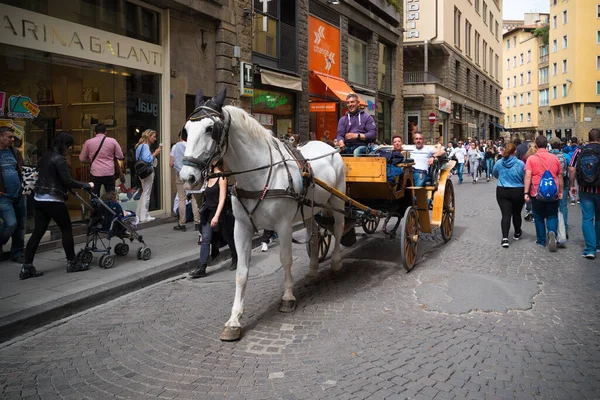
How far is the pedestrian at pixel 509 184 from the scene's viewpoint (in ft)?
29.3

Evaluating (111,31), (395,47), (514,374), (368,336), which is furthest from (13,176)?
(395,47)

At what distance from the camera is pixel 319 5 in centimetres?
1802

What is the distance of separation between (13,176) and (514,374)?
22.6 ft

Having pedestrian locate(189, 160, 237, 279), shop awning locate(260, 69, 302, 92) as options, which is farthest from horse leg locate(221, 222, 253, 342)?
shop awning locate(260, 69, 302, 92)

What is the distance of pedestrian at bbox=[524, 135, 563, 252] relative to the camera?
27.7 feet

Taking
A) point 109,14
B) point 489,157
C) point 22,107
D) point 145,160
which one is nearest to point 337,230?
point 145,160

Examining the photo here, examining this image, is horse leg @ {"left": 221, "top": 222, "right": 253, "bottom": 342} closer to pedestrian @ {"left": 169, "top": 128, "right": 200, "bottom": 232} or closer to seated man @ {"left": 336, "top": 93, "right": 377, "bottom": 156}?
seated man @ {"left": 336, "top": 93, "right": 377, "bottom": 156}

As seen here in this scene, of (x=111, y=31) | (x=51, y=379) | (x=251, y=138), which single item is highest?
(x=111, y=31)

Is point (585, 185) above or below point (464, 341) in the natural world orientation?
above

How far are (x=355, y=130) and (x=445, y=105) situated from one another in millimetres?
29139

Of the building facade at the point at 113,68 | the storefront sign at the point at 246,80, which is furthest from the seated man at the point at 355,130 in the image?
the storefront sign at the point at 246,80

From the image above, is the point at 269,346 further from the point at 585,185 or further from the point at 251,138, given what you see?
the point at 585,185

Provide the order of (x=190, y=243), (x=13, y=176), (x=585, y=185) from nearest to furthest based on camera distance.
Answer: (x=13, y=176) < (x=585, y=185) < (x=190, y=243)

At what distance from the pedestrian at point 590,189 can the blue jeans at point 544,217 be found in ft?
1.87
